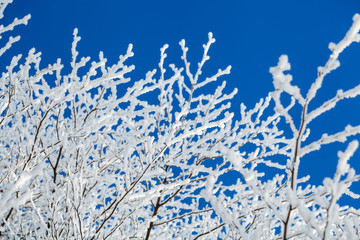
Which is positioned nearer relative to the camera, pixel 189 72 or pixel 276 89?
pixel 276 89

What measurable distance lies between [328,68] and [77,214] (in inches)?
88.4

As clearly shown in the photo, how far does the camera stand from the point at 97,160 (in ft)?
11.8

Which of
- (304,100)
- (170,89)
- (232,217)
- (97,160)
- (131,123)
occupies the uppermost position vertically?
(170,89)

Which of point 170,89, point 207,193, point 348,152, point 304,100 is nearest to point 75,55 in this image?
point 170,89

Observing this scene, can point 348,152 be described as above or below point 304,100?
below

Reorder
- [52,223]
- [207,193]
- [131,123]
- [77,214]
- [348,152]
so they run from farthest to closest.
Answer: [131,123] < [52,223] < [77,214] < [207,193] < [348,152]

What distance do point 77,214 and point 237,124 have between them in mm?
2422

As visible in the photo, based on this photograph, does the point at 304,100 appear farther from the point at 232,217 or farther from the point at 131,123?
the point at 131,123

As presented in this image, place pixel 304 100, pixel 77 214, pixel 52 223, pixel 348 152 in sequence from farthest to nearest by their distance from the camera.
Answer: pixel 52 223, pixel 77 214, pixel 304 100, pixel 348 152

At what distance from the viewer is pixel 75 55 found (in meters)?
2.87

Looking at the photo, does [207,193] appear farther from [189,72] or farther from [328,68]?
[189,72]

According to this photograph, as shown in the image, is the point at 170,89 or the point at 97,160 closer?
the point at 97,160

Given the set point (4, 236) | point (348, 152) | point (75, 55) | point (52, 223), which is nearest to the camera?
point (348, 152)

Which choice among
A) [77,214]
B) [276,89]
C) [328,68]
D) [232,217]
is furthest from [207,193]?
[77,214]
